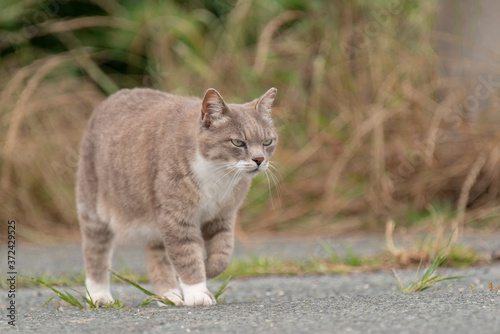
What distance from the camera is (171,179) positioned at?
3.10 meters

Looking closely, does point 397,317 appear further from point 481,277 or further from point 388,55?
point 388,55

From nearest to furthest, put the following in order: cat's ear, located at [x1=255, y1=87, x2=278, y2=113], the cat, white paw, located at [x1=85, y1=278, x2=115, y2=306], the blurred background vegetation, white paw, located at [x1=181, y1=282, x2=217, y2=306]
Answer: white paw, located at [x1=181, y1=282, x2=217, y2=306] < the cat < cat's ear, located at [x1=255, y1=87, x2=278, y2=113] < white paw, located at [x1=85, y1=278, x2=115, y2=306] < the blurred background vegetation

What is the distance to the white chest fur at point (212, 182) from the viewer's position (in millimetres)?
3088

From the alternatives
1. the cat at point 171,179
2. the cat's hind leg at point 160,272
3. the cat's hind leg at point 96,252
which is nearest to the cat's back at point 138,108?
the cat at point 171,179

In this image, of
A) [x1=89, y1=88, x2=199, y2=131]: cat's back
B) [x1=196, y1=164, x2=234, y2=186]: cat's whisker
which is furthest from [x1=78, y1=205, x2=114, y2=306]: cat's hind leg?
[x1=196, y1=164, x2=234, y2=186]: cat's whisker

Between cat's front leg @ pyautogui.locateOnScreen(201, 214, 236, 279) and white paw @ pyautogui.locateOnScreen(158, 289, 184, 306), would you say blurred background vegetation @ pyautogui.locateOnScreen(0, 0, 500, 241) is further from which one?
cat's front leg @ pyautogui.locateOnScreen(201, 214, 236, 279)

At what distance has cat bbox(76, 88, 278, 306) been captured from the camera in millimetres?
3078

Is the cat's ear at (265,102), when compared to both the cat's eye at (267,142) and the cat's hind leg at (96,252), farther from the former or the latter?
the cat's hind leg at (96,252)

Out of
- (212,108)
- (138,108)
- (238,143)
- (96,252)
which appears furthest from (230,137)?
(96,252)

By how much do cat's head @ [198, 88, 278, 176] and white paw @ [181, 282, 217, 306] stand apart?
557 millimetres

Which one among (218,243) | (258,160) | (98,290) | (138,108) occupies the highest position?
(138,108)

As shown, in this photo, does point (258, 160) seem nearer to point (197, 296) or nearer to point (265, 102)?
point (265, 102)

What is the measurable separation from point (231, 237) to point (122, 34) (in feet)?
16.4

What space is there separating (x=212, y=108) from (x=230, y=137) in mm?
158
